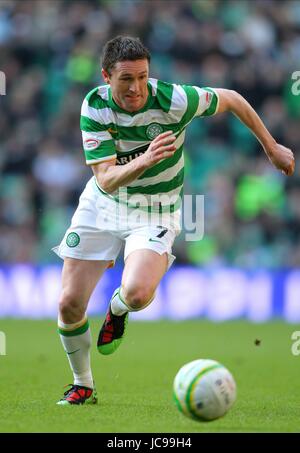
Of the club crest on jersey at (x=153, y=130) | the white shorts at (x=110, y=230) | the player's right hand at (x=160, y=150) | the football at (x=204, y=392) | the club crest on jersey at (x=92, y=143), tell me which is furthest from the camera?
the white shorts at (x=110, y=230)

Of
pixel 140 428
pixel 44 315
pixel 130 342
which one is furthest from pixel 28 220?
pixel 140 428

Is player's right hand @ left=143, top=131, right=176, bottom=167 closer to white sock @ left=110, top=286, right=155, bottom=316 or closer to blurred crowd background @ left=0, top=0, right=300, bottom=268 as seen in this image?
white sock @ left=110, top=286, right=155, bottom=316

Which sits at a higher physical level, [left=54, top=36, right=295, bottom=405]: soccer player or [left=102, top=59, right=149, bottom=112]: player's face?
[left=102, top=59, right=149, bottom=112]: player's face

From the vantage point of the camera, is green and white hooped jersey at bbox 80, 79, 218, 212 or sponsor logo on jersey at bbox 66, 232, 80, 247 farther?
sponsor logo on jersey at bbox 66, 232, 80, 247

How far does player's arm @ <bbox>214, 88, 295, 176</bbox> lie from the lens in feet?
22.8

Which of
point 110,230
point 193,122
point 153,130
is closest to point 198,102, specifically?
point 153,130

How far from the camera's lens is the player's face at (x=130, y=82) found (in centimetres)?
649

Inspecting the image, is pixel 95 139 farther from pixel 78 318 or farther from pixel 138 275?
pixel 78 318

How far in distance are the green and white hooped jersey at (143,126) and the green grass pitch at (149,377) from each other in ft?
4.88

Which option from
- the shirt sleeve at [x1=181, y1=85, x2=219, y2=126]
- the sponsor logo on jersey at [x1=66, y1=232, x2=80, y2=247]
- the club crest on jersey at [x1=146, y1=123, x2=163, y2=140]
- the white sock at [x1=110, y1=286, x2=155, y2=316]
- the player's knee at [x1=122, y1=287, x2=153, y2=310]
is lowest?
the white sock at [x1=110, y1=286, x2=155, y2=316]

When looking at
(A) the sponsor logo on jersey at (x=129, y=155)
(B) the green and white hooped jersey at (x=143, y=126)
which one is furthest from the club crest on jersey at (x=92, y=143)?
(A) the sponsor logo on jersey at (x=129, y=155)

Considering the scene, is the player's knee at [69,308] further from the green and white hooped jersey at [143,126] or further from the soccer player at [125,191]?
the green and white hooped jersey at [143,126]

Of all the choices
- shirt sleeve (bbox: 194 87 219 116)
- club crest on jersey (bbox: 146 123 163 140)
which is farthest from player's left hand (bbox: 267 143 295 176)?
club crest on jersey (bbox: 146 123 163 140)
